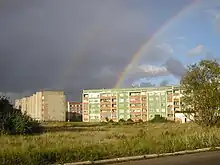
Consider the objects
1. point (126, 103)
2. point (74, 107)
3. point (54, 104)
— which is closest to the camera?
point (126, 103)

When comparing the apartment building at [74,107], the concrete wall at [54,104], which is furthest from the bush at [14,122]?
the apartment building at [74,107]

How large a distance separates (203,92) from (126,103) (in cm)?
10625

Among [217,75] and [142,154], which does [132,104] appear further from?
[142,154]

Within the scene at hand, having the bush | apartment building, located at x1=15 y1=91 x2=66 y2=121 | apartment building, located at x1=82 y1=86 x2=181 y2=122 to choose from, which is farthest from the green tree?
apartment building, located at x1=15 y1=91 x2=66 y2=121

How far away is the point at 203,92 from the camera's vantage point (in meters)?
31.2

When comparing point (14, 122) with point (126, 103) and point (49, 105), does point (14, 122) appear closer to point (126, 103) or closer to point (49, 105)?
point (126, 103)

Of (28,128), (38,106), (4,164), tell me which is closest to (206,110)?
(28,128)

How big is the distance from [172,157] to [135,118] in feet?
385

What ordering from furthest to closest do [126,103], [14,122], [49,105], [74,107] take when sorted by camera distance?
1. [74,107]
2. [49,105]
3. [126,103]
4. [14,122]

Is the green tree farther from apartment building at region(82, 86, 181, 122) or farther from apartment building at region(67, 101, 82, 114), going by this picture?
apartment building at region(67, 101, 82, 114)

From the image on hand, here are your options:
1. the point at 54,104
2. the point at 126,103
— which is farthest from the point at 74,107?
the point at 126,103

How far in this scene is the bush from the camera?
29906 millimetres

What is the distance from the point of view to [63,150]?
1420 centimetres

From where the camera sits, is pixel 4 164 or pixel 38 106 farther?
pixel 38 106
